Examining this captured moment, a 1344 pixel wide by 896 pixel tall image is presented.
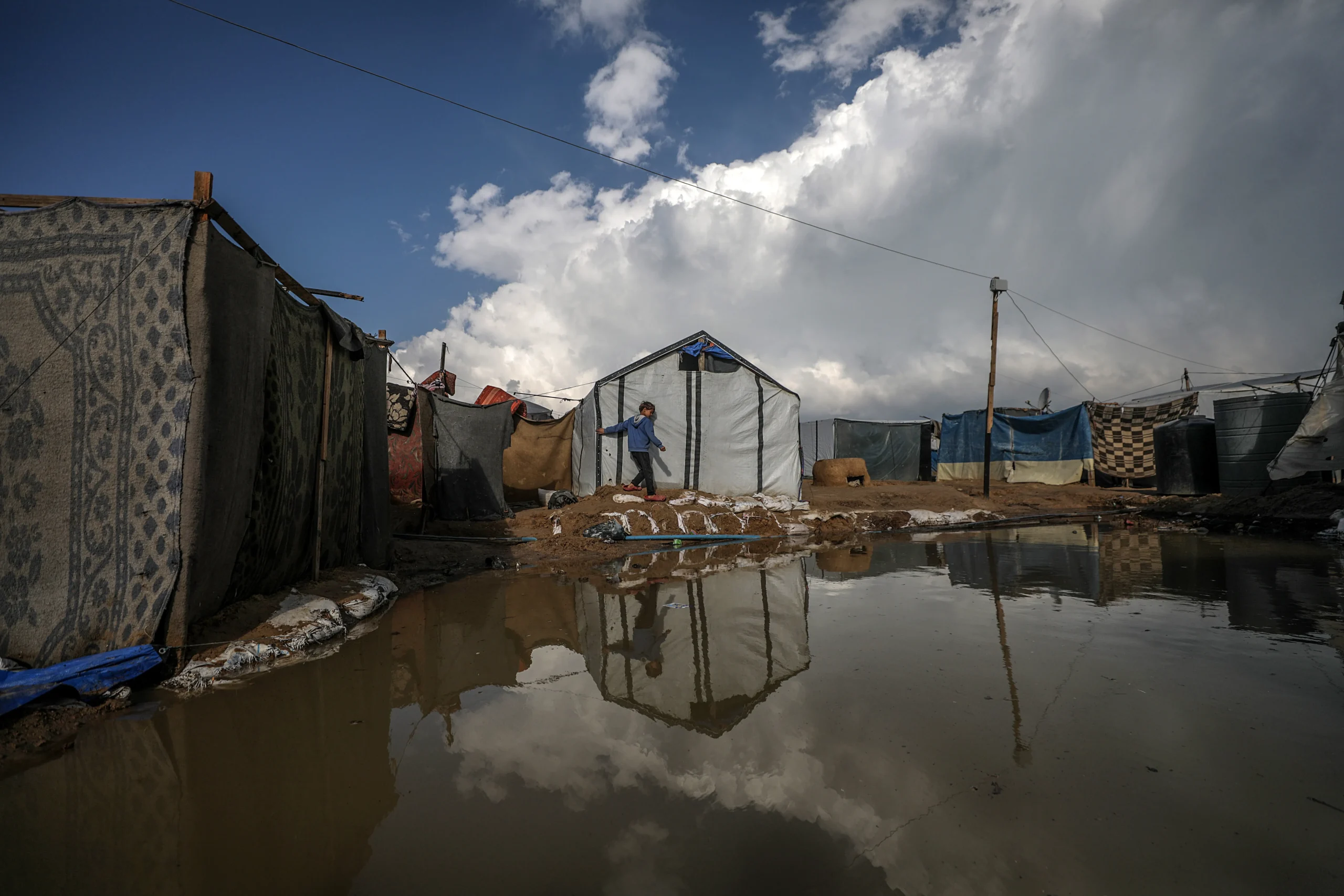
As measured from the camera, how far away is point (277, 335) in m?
4.41

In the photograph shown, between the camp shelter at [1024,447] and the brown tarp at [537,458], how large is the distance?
11022mm

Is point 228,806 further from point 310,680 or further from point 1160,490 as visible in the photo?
point 1160,490

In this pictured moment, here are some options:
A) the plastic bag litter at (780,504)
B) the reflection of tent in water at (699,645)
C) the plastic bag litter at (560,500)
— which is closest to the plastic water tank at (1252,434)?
the plastic bag litter at (780,504)

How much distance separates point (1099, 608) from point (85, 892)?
541 cm

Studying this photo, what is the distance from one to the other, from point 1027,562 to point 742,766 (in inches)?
216

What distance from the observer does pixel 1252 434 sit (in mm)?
10633

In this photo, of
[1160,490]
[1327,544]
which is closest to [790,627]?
[1327,544]

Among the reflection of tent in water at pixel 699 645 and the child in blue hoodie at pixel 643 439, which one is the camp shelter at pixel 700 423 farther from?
the reflection of tent in water at pixel 699 645

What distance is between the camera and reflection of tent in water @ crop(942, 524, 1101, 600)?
209 inches

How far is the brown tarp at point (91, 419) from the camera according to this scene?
3.19m

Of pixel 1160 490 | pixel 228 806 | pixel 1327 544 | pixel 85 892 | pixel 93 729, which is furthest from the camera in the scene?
pixel 1160 490

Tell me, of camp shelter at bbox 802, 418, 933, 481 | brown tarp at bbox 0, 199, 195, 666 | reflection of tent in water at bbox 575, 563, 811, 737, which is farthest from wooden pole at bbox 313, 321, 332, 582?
camp shelter at bbox 802, 418, 933, 481

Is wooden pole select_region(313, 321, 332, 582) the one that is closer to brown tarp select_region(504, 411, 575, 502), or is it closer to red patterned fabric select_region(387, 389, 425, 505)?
red patterned fabric select_region(387, 389, 425, 505)

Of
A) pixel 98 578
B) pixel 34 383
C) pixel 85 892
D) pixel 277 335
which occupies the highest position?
pixel 277 335
